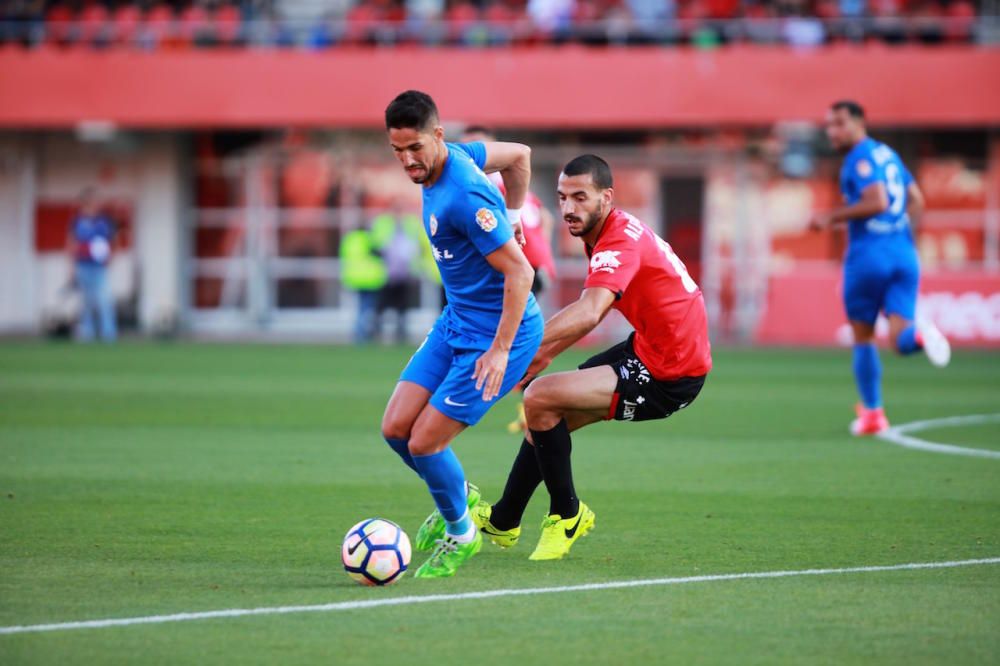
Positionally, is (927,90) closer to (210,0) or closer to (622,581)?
(210,0)

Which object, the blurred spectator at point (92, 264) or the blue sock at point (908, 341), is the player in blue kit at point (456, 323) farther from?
the blurred spectator at point (92, 264)

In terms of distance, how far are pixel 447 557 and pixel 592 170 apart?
193 centimetres

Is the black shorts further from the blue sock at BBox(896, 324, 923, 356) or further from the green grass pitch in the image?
the blue sock at BBox(896, 324, 923, 356)

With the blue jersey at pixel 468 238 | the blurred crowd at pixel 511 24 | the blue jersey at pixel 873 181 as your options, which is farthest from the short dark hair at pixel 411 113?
the blurred crowd at pixel 511 24

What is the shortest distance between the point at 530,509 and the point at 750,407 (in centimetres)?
634

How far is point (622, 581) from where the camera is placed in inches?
250

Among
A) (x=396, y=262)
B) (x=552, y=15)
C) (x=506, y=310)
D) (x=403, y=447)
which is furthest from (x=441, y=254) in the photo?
(x=552, y=15)

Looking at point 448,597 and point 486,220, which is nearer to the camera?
point 448,597

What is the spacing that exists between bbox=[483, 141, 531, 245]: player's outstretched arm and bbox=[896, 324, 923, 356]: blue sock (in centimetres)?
532

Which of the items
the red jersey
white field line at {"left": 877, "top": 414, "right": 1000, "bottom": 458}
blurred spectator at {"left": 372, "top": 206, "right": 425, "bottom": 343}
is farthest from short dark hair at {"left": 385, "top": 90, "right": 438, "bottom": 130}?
blurred spectator at {"left": 372, "top": 206, "right": 425, "bottom": 343}

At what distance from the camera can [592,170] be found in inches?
274

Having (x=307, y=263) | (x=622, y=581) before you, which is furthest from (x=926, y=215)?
(x=622, y=581)

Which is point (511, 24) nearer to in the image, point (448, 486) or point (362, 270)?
point (362, 270)

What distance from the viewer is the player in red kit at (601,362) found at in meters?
6.93
